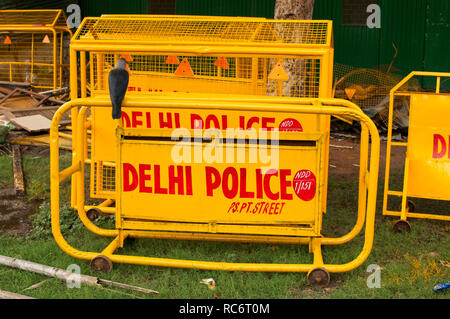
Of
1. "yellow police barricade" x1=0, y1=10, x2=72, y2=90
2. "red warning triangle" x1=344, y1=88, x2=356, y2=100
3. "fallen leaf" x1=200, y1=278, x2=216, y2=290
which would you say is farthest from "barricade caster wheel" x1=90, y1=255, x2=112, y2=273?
"yellow police barricade" x1=0, y1=10, x2=72, y2=90

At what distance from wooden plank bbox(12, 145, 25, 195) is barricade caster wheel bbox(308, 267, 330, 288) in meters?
4.00

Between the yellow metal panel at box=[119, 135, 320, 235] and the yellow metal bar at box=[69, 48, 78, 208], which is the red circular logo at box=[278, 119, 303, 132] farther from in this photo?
the yellow metal bar at box=[69, 48, 78, 208]

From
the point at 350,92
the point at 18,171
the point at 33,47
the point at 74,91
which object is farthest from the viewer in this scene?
the point at 33,47

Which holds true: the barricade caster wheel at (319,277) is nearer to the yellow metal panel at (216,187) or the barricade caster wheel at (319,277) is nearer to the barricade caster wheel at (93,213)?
the yellow metal panel at (216,187)

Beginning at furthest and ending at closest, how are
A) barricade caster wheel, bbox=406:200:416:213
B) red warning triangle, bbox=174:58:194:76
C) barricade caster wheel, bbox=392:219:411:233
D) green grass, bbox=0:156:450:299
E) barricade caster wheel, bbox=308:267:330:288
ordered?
red warning triangle, bbox=174:58:194:76, barricade caster wheel, bbox=406:200:416:213, barricade caster wheel, bbox=392:219:411:233, barricade caster wheel, bbox=308:267:330:288, green grass, bbox=0:156:450:299

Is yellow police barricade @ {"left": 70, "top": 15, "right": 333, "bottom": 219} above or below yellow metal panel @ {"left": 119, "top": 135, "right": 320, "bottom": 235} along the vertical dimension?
above

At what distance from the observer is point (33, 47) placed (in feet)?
44.3

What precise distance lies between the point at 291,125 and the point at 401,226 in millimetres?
1561

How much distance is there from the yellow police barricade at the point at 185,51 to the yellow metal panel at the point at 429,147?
1.01 metres

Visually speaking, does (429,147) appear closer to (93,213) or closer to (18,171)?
(93,213)

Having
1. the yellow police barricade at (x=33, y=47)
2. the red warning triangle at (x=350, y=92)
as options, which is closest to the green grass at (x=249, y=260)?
the red warning triangle at (x=350, y=92)

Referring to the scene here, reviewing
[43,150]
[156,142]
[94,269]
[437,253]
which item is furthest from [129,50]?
[43,150]

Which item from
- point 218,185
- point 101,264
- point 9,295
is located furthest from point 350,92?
point 9,295

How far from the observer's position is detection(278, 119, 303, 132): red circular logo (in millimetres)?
4988
